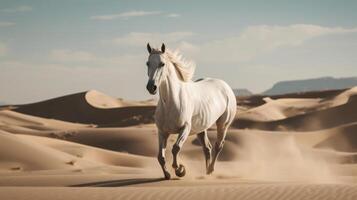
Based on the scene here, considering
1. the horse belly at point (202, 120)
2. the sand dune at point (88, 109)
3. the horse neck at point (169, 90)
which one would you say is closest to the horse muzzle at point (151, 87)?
the horse neck at point (169, 90)

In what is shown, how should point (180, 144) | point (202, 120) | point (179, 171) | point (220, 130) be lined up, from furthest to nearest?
1. point (220, 130)
2. point (202, 120)
3. point (179, 171)
4. point (180, 144)

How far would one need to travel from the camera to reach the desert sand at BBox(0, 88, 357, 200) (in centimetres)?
880

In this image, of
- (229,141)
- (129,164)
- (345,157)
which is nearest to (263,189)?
(129,164)

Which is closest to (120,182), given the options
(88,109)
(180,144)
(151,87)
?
(180,144)

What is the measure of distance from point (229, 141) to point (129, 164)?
246 inches

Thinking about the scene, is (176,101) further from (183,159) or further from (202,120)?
(183,159)

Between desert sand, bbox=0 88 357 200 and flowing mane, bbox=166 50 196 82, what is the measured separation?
6.20ft

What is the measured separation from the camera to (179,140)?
1065 cm

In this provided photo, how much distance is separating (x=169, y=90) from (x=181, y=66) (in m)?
0.71

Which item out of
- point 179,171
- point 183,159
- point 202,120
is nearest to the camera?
point 179,171

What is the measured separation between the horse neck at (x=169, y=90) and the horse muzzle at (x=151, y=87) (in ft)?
2.26

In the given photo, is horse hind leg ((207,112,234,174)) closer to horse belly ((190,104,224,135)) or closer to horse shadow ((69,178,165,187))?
horse belly ((190,104,224,135))

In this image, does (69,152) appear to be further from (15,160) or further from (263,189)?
(263,189)

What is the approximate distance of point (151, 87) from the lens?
9914 millimetres
